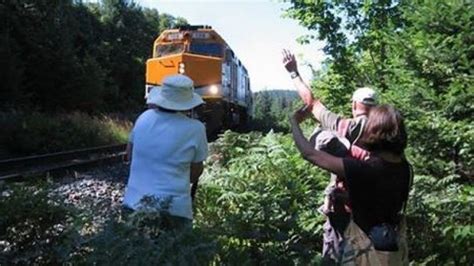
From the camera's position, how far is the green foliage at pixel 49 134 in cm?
1875

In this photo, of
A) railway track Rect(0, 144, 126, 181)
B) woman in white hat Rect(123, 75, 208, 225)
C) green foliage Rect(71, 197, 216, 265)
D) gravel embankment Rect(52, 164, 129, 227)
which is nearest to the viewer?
green foliage Rect(71, 197, 216, 265)

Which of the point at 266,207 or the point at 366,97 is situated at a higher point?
the point at 366,97

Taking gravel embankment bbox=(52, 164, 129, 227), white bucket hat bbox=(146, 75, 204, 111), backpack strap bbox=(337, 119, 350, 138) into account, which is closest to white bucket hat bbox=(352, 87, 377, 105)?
backpack strap bbox=(337, 119, 350, 138)

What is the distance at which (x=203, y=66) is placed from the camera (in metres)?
19.0

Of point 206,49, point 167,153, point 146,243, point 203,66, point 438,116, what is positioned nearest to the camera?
point 146,243

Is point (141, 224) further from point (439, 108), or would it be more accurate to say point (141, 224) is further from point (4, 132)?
point (4, 132)

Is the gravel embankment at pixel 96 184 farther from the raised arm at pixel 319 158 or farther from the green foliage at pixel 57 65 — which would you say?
the green foliage at pixel 57 65

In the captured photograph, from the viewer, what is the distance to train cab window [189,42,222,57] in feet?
65.0

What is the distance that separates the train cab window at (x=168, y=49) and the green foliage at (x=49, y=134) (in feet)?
13.6

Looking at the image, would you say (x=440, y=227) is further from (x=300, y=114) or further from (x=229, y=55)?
(x=229, y=55)

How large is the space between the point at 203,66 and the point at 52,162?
5.59 m

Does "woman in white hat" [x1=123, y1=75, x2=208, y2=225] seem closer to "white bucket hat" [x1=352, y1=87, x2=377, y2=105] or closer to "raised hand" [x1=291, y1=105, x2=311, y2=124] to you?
"raised hand" [x1=291, y1=105, x2=311, y2=124]

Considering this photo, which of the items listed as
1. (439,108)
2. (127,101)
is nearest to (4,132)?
(439,108)

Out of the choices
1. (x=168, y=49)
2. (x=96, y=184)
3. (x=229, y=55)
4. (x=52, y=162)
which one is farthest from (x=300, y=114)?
(x=229, y=55)
